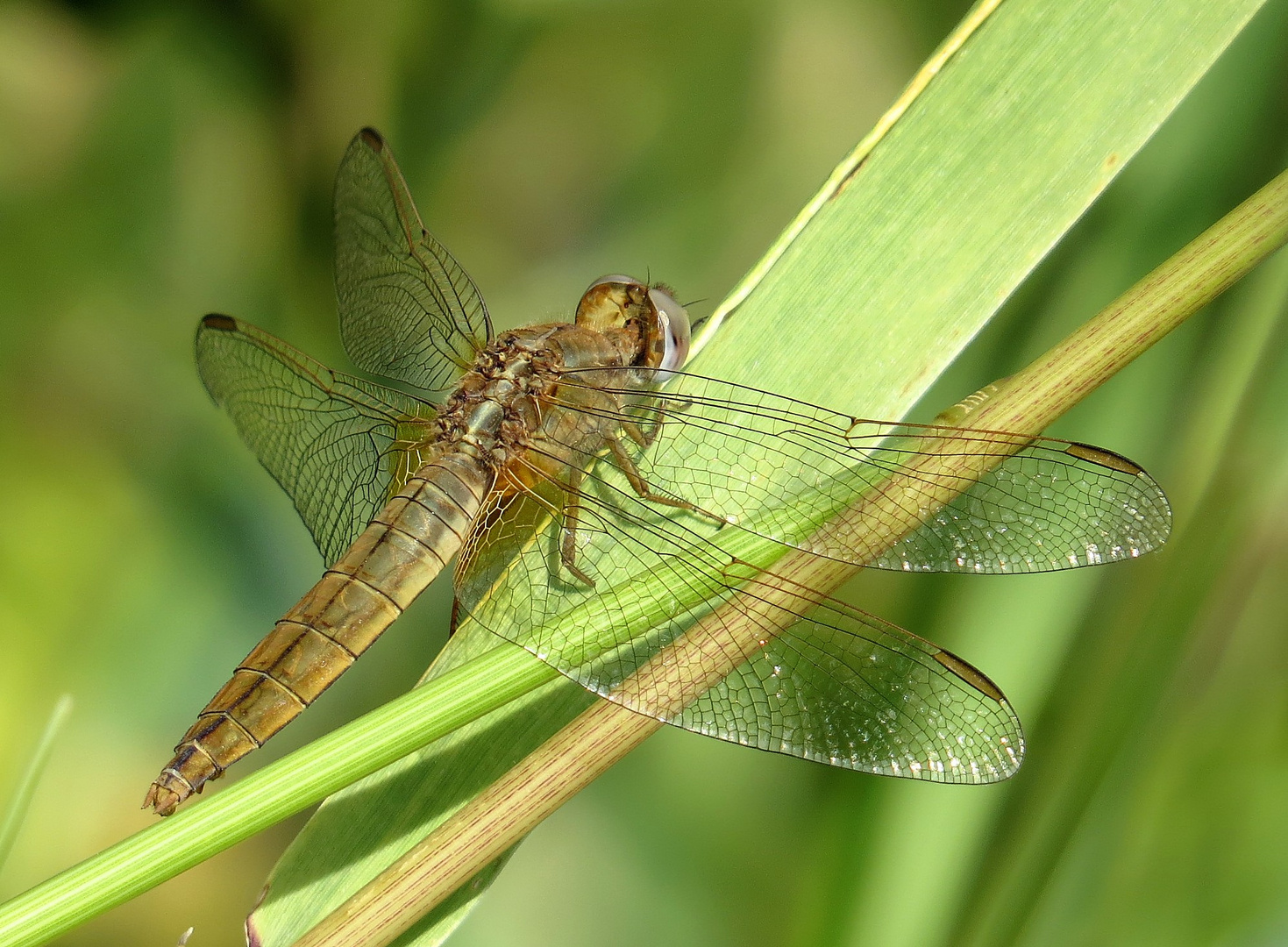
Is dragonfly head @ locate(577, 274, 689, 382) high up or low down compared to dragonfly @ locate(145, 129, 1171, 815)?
up

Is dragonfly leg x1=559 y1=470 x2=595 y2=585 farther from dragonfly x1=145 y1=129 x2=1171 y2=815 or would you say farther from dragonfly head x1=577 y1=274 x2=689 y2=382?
dragonfly head x1=577 y1=274 x2=689 y2=382

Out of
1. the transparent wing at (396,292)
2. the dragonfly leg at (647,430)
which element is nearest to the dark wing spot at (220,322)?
the transparent wing at (396,292)

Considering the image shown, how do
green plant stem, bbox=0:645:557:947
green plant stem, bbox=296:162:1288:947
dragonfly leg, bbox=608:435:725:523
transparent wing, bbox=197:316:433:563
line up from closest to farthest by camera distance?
1. green plant stem, bbox=0:645:557:947
2. green plant stem, bbox=296:162:1288:947
3. dragonfly leg, bbox=608:435:725:523
4. transparent wing, bbox=197:316:433:563

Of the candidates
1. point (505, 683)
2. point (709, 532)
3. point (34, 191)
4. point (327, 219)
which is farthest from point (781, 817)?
point (34, 191)

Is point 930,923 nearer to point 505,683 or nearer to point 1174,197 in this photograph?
point 505,683

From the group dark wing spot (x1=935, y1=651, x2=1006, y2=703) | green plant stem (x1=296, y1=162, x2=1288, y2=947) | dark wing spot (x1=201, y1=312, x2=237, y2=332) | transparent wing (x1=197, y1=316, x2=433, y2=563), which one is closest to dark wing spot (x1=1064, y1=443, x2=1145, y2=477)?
green plant stem (x1=296, y1=162, x2=1288, y2=947)

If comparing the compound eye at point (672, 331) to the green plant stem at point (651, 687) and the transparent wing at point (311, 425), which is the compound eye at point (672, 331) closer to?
the transparent wing at point (311, 425)

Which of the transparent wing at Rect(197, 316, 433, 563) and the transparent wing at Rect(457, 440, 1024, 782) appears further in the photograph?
the transparent wing at Rect(197, 316, 433, 563)

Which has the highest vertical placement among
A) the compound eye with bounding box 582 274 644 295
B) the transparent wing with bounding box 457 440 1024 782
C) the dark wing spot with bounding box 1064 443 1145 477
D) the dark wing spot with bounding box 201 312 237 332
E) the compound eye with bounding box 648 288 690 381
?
the compound eye with bounding box 582 274 644 295
